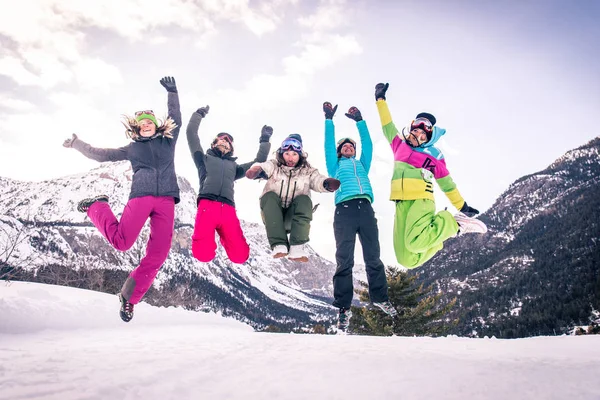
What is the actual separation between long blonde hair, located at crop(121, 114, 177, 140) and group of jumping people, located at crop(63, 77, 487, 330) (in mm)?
12

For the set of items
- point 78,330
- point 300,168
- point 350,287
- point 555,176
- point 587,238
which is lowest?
point 78,330

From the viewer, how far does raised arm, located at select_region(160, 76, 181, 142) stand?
4492mm

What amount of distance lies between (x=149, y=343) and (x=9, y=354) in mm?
1034

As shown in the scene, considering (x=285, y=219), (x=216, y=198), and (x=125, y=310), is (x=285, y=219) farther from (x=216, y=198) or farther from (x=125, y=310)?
(x=125, y=310)

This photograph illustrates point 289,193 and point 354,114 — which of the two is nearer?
point 289,193

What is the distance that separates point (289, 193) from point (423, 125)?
2.10m

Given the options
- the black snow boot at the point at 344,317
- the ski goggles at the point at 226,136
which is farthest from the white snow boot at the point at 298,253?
the ski goggles at the point at 226,136

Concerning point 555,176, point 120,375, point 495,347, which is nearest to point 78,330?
point 120,375

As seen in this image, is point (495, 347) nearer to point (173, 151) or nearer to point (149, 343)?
point (149, 343)

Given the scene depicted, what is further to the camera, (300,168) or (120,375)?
(300,168)

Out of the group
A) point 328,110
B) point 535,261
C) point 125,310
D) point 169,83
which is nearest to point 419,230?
point 328,110

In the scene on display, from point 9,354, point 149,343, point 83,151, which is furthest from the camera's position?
point 83,151

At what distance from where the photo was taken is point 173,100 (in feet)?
14.9

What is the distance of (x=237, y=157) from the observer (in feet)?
15.7
